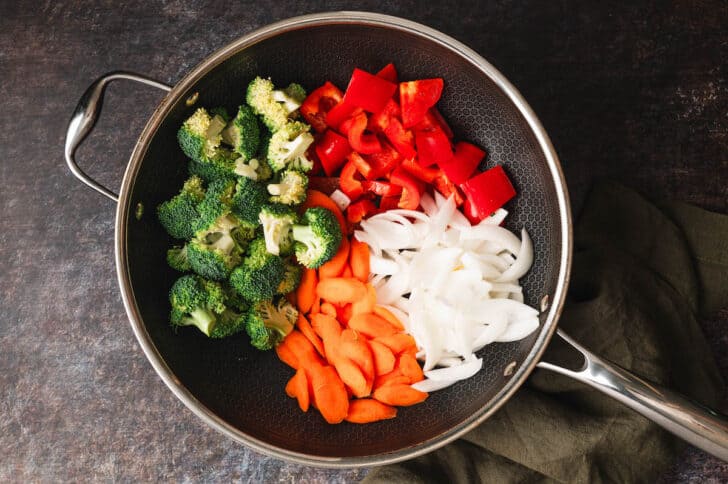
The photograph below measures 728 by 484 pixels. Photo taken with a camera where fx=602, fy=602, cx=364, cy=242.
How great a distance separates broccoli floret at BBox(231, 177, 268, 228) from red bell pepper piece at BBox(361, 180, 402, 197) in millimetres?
329

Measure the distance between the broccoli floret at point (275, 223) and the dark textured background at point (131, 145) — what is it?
65cm

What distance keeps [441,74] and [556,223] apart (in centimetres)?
56

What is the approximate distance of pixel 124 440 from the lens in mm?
1999

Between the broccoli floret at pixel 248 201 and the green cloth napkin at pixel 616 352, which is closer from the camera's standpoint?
the broccoli floret at pixel 248 201

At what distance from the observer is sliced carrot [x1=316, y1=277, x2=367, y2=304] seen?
5.95ft

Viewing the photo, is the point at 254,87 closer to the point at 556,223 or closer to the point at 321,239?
the point at 321,239

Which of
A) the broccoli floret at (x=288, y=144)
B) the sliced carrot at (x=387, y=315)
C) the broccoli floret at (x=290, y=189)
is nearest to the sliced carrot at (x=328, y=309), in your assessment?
the sliced carrot at (x=387, y=315)

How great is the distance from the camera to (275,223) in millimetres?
1738

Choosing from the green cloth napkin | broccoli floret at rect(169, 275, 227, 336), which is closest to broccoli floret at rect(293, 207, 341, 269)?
broccoli floret at rect(169, 275, 227, 336)

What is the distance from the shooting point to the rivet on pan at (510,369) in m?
1.74

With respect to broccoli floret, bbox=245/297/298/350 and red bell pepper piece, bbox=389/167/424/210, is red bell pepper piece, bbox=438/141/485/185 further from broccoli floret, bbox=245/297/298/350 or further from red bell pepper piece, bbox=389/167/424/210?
broccoli floret, bbox=245/297/298/350

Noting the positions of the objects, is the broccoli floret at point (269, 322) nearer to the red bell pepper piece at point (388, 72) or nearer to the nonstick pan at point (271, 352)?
the nonstick pan at point (271, 352)

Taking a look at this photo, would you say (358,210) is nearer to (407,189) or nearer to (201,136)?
(407,189)

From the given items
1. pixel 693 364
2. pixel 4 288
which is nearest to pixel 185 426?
pixel 4 288
